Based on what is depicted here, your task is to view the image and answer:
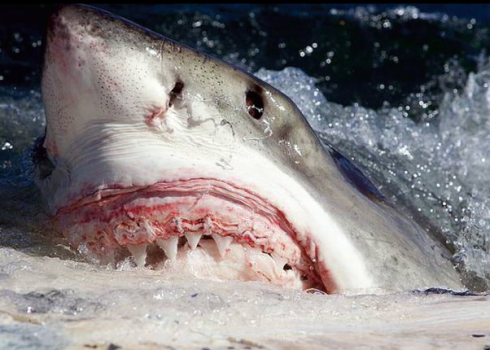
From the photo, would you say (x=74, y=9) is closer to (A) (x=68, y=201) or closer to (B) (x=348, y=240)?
(A) (x=68, y=201)

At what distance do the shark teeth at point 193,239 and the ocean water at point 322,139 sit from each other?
0.31 feet

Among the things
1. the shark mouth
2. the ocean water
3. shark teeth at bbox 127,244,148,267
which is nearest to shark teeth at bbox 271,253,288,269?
the shark mouth

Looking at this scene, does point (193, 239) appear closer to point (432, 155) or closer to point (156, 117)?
point (156, 117)

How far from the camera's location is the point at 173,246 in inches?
64.3

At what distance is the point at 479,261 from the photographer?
2.29 m

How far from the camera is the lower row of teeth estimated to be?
64.1 inches

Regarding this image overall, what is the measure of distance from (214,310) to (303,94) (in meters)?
2.28

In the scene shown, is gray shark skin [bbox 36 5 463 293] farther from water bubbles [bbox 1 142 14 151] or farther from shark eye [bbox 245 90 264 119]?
water bubbles [bbox 1 142 14 151]

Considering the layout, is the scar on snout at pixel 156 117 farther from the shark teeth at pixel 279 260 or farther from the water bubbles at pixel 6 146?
the water bubbles at pixel 6 146

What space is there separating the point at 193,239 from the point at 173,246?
4 cm

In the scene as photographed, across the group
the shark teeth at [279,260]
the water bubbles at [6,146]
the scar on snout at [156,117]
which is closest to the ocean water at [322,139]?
the water bubbles at [6,146]

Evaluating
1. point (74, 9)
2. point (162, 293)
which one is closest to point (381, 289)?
point (162, 293)

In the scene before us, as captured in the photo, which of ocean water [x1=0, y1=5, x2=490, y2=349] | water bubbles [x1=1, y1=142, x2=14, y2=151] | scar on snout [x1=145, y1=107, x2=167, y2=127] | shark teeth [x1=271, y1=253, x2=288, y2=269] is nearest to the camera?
ocean water [x1=0, y1=5, x2=490, y2=349]

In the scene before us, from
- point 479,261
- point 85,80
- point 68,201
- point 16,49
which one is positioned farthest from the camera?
point 16,49
